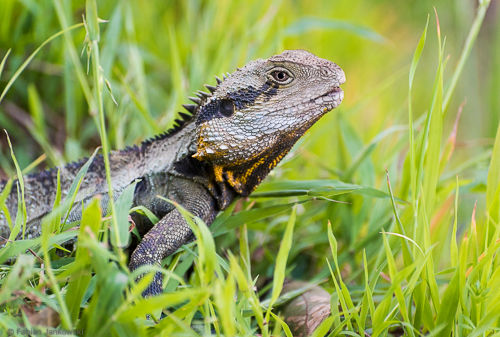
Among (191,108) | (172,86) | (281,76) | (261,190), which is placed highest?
(281,76)

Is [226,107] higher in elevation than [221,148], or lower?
higher

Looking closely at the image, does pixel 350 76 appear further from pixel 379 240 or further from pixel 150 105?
pixel 379 240

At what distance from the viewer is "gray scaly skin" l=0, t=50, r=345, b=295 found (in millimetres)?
2703

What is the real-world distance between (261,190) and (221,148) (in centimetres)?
59

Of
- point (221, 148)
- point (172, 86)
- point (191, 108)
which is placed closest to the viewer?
point (221, 148)

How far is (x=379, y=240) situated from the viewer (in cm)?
320

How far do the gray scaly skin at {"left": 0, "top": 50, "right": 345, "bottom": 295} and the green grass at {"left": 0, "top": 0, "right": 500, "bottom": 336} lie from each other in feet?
0.59

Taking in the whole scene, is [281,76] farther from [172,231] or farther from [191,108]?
[172,231]

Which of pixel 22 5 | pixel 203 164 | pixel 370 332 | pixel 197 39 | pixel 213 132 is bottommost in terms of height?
pixel 370 332

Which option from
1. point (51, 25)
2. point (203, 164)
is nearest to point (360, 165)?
point (203, 164)

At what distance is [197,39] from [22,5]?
1.56m

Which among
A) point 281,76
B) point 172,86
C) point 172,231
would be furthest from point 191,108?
point 172,86

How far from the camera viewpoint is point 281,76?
110 inches

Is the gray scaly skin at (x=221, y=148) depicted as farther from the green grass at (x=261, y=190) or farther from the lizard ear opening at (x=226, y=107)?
the green grass at (x=261, y=190)
